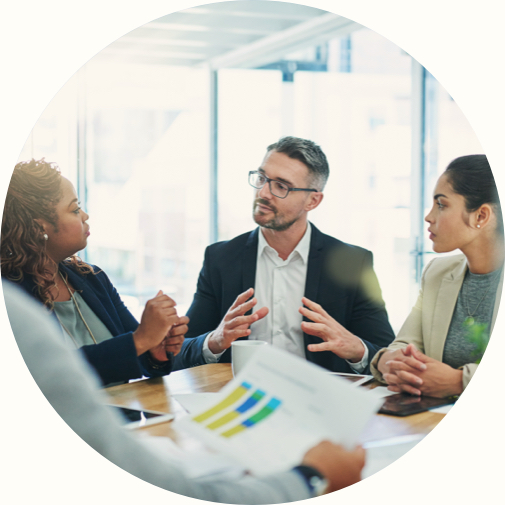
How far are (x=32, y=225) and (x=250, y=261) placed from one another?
540mm

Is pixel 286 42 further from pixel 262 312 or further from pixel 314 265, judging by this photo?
pixel 262 312

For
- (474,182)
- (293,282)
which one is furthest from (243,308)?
(474,182)

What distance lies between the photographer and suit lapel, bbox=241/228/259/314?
1325 mm

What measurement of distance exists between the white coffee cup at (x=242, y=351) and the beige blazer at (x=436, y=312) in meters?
0.32

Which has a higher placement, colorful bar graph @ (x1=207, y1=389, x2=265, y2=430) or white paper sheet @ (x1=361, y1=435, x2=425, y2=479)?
colorful bar graph @ (x1=207, y1=389, x2=265, y2=430)

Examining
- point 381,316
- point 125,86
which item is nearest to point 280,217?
point 381,316

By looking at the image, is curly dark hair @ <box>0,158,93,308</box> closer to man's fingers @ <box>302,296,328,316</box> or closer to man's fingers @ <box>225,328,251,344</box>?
man's fingers @ <box>225,328,251,344</box>

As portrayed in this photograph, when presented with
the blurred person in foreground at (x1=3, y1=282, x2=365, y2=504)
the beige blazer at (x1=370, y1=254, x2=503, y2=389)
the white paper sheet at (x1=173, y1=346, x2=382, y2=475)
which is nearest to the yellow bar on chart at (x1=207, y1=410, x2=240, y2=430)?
the white paper sheet at (x1=173, y1=346, x2=382, y2=475)

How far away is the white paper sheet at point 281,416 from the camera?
3.42 feet

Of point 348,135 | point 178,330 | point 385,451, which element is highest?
point 348,135

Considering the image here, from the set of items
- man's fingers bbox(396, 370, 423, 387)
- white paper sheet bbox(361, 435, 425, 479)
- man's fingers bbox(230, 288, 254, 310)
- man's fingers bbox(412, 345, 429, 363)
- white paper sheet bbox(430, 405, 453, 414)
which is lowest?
white paper sheet bbox(361, 435, 425, 479)

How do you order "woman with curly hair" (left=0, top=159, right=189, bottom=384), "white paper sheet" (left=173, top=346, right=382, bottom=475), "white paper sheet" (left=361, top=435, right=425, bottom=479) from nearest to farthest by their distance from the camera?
"white paper sheet" (left=173, top=346, right=382, bottom=475)
"white paper sheet" (left=361, top=435, right=425, bottom=479)
"woman with curly hair" (left=0, top=159, right=189, bottom=384)

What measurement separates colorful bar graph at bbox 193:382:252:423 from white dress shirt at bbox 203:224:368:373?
18 centimetres

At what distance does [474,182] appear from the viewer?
134cm
